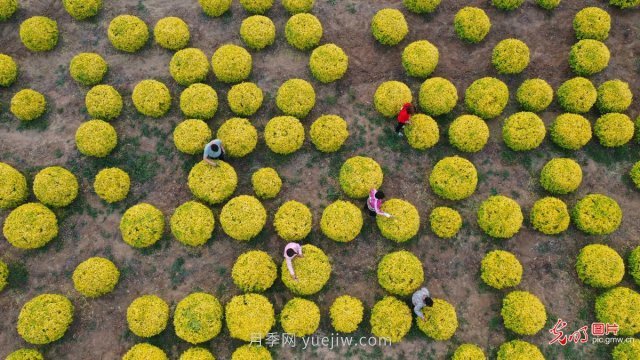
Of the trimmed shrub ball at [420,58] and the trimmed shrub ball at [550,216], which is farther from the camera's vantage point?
the trimmed shrub ball at [420,58]

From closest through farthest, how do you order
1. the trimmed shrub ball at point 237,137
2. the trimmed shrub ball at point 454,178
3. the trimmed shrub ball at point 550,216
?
the trimmed shrub ball at point 550,216 < the trimmed shrub ball at point 454,178 < the trimmed shrub ball at point 237,137

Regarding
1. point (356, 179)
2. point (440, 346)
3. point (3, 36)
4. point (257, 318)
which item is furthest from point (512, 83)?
point (3, 36)

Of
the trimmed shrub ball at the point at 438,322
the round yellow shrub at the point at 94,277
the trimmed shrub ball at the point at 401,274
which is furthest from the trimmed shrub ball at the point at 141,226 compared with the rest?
the trimmed shrub ball at the point at 438,322

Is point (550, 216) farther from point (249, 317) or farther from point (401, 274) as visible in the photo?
point (249, 317)

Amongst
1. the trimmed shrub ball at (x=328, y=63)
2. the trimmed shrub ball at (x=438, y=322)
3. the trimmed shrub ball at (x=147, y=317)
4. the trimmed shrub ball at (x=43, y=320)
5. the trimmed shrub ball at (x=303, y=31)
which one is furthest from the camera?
the trimmed shrub ball at (x=303, y=31)

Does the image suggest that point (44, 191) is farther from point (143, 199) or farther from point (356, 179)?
point (356, 179)

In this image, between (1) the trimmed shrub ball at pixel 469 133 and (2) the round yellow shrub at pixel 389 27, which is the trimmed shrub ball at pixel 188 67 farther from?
(1) the trimmed shrub ball at pixel 469 133
